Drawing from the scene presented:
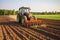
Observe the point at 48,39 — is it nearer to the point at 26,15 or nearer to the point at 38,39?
the point at 38,39

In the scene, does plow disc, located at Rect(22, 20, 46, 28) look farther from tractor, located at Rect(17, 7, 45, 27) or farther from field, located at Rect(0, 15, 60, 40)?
field, located at Rect(0, 15, 60, 40)

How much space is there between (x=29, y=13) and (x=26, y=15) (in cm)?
40

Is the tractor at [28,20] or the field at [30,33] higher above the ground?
the tractor at [28,20]

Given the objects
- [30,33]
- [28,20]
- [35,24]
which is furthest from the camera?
[28,20]

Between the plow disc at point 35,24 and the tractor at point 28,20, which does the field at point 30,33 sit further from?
the tractor at point 28,20

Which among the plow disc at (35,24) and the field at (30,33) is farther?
the plow disc at (35,24)

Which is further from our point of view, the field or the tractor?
the tractor

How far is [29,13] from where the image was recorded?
16.5 meters

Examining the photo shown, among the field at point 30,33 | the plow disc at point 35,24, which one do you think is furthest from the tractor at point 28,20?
the field at point 30,33

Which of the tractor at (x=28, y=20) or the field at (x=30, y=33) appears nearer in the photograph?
the field at (x=30, y=33)

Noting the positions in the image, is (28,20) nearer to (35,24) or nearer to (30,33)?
(35,24)

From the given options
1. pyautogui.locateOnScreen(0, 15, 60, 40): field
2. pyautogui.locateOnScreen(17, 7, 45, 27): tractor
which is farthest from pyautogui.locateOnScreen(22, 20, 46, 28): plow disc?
pyautogui.locateOnScreen(0, 15, 60, 40): field

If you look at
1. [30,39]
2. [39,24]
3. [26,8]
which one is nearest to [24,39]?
[30,39]

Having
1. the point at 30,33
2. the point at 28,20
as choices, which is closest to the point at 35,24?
the point at 28,20
